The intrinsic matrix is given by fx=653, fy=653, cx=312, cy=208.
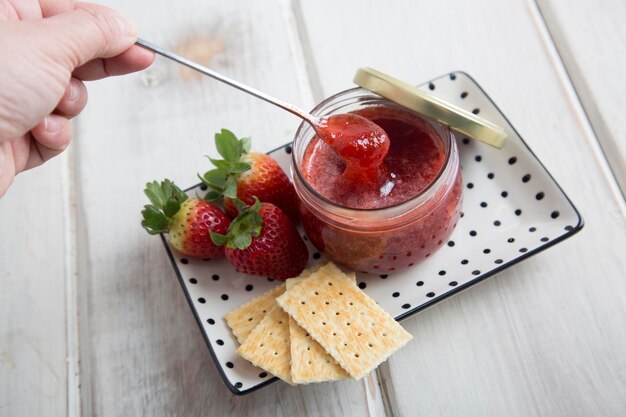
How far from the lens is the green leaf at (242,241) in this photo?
129cm

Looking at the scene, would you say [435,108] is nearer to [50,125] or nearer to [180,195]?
[180,195]

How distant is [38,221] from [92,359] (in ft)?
1.34

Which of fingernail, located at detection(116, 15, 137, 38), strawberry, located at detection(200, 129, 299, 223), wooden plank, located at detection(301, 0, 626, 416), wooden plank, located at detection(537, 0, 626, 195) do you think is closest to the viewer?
fingernail, located at detection(116, 15, 137, 38)

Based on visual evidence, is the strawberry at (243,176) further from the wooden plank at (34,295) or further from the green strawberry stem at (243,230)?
the wooden plank at (34,295)

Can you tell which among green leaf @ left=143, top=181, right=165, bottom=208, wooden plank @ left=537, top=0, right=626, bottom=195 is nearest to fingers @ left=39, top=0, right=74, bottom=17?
green leaf @ left=143, top=181, right=165, bottom=208

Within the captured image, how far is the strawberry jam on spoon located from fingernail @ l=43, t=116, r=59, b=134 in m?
0.55

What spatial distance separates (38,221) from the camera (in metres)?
1.64

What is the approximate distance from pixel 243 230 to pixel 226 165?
0.17 metres

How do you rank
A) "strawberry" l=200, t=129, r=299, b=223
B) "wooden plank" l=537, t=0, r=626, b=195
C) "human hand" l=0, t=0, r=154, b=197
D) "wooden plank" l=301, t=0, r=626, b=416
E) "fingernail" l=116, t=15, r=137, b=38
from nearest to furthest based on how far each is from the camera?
"human hand" l=0, t=0, r=154, b=197 < "fingernail" l=116, t=15, r=137, b=38 < "wooden plank" l=301, t=0, r=626, b=416 < "strawberry" l=200, t=129, r=299, b=223 < "wooden plank" l=537, t=0, r=626, b=195

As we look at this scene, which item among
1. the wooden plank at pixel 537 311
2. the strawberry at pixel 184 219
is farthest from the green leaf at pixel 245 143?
the wooden plank at pixel 537 311

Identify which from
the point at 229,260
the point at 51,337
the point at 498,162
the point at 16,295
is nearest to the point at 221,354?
the point at 229,260

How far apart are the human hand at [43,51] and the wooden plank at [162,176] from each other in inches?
13.8

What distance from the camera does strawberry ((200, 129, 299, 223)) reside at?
4.53ft

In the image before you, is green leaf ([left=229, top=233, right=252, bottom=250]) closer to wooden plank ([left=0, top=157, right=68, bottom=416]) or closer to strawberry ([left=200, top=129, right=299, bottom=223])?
strawberry ([left=200, top=129, right=299, bottom=223])
